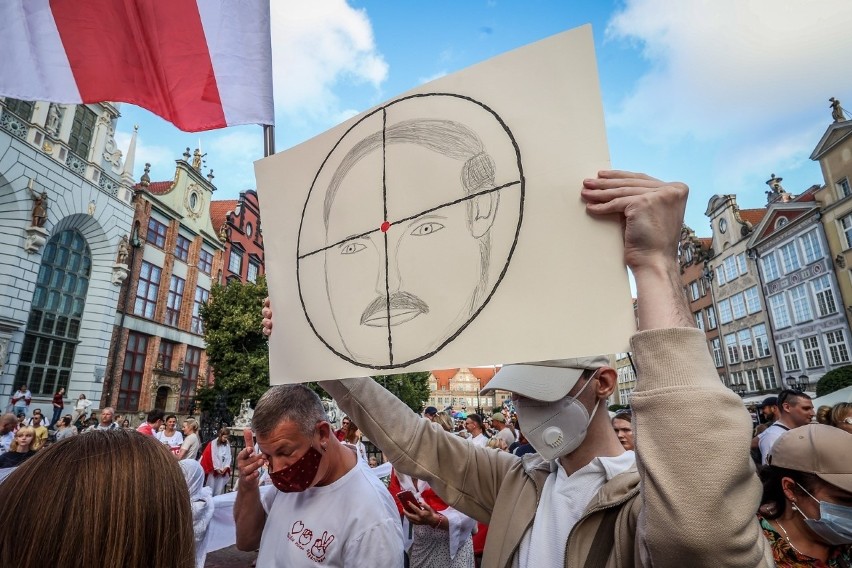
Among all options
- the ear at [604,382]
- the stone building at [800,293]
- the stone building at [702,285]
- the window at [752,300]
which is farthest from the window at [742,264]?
the ear at [604,382]

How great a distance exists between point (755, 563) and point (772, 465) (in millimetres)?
1941

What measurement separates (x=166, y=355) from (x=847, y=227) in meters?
36.5

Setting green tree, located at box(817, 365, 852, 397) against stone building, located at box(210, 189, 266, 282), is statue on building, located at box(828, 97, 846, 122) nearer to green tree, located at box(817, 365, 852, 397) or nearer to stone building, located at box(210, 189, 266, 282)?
green tree, located at box(817, 365, 852, 397)

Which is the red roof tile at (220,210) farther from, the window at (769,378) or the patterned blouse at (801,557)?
the window at (769,378)

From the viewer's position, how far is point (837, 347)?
24.8 meters

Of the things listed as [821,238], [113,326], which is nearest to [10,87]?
[113,326]

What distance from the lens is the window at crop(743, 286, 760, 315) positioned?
30766 mm

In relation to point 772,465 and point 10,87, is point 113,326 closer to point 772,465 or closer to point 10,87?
point 10,87

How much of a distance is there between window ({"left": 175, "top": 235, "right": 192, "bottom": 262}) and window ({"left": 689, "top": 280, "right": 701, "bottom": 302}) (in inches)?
1473

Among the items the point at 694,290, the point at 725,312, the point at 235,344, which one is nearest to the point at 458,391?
the point at 694,290

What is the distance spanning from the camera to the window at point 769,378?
97.6 feet

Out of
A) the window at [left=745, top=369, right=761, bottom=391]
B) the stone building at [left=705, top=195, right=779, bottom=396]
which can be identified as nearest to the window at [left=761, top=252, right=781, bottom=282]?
the stone building at [left=705, top=195, right=779, bottom=396]

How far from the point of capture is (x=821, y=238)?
25062 millimetres

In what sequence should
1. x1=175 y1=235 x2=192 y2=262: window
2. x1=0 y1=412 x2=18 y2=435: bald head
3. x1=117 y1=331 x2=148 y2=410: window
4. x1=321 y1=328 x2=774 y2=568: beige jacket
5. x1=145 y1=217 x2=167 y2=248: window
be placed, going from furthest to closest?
x1=175 y1=235 x2=192 y2=262: window, x1=145 y1=217 x2=167 y2=248: window, x1=117 y1=331 x2=148 y2=410: window, x1=0 y1=412 x2=18 y2=435: bald head, x1=321 y1=328 x2=774 y2=568: beige jacket
